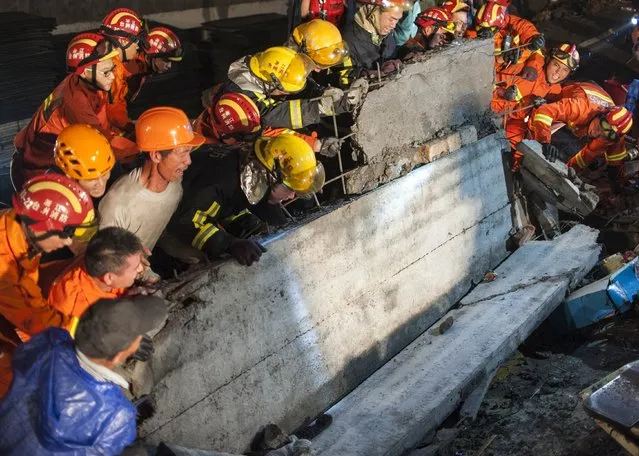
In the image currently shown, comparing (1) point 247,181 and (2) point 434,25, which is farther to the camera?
(2) point 434,25

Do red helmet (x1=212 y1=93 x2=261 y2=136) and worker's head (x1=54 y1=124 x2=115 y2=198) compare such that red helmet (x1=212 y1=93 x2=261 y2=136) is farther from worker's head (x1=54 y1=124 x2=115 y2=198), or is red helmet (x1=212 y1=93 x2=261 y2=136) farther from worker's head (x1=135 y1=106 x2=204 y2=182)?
worker's head (x1=54 y1=124 x2=115 y2=198)

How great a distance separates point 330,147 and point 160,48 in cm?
259

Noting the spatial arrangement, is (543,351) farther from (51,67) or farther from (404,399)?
(51,67)

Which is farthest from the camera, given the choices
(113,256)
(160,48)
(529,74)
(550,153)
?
(529,74)

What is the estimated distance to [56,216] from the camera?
3.75 meters

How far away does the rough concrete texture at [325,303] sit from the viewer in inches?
157

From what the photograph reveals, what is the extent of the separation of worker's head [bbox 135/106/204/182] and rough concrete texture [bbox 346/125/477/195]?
1696mm

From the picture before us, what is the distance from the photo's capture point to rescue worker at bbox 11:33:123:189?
5320mm

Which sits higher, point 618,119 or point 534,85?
point 534,85

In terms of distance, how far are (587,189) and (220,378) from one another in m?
4.69

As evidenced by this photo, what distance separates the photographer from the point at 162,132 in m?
4.25

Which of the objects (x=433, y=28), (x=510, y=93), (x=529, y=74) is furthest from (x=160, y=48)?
(x=529, y=74)

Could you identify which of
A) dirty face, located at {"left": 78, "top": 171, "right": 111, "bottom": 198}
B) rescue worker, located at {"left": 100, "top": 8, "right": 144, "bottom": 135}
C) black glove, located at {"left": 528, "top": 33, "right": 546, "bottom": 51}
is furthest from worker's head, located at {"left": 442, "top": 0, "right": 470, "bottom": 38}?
dirty face, located at {"left": 78, "top": 171, "right": 111, "bottom": 198}

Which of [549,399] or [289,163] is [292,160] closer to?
[289,163]
